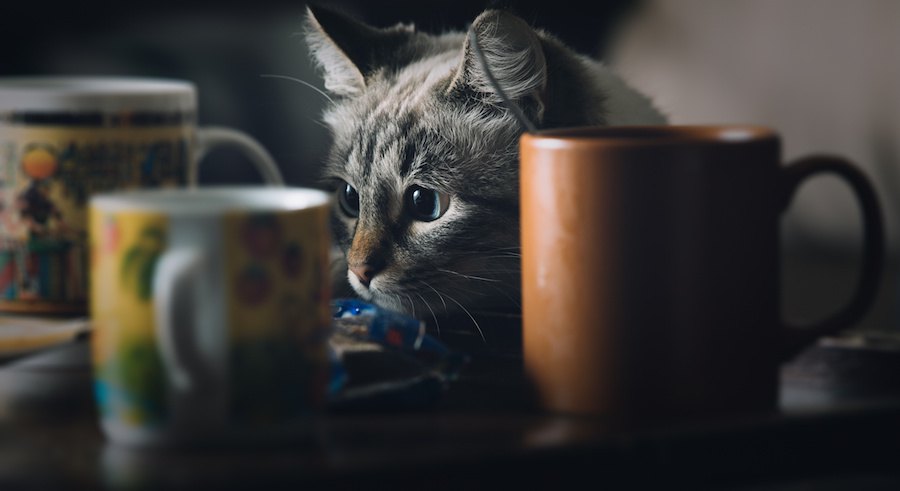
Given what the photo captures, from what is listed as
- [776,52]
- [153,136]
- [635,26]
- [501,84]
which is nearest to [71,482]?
[153,136]

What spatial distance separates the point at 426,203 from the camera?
36.9 inches

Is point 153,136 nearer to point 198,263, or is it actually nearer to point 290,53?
point 198,263

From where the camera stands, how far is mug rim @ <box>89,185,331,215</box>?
0.57 m

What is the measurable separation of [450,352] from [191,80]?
500mm

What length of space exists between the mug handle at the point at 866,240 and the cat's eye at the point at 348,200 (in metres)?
0.46

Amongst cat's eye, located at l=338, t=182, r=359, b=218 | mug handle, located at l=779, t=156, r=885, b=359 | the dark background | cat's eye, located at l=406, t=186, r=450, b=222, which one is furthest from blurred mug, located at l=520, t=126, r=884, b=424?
the dark background

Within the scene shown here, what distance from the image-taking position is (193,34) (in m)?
1.10

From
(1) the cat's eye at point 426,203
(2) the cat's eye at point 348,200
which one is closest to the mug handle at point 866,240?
(1) the cat's eye at point 426,203

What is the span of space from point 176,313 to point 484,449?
0.60ft

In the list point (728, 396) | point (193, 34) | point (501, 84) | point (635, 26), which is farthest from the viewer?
point (635, 26)

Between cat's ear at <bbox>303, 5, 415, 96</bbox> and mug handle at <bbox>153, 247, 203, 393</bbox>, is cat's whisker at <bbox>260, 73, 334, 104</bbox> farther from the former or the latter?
mug handle at <bbox>153, 247, 203, 393</bbox>

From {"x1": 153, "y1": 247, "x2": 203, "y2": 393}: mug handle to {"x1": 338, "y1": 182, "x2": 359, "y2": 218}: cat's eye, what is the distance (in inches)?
18.0

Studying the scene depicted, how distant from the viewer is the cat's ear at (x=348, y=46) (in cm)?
100

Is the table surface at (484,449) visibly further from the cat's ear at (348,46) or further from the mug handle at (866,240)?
the cat's ear at (348,46)
